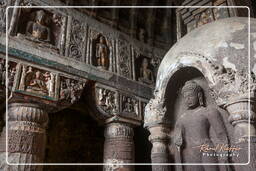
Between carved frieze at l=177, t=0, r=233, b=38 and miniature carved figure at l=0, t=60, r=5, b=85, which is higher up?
carved frieze at l=177, t=0, r=233, b=38

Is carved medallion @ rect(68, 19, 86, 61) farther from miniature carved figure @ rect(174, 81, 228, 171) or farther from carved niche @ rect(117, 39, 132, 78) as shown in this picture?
miniature carved figure @ rect(174, 81, 228, 171)

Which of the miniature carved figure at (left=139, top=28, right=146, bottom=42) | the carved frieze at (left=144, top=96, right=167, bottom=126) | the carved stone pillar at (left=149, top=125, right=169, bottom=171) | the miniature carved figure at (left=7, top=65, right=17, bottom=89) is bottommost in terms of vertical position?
the carved stone pillar at (left=149, top=125, right=169, bottom=171)

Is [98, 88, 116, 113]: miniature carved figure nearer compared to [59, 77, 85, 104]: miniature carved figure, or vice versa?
[59, 77, 85, 104]: miniature carved figure

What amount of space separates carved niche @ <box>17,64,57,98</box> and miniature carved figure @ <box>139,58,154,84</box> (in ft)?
8.86

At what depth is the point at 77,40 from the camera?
5910mm

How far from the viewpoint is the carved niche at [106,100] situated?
17.8 feet

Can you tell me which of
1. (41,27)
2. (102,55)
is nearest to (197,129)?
(102,55)

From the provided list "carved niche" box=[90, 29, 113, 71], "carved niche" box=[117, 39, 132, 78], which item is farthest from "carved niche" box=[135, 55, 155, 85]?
"carved niche" box=[90, 29, 113, 71]

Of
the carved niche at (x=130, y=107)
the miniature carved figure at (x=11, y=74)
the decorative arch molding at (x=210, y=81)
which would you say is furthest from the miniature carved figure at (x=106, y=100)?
the decorative arch molding at (x=210, y=81)

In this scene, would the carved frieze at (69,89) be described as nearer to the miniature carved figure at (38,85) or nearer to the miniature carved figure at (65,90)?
the miniature carved figure at (65,90)

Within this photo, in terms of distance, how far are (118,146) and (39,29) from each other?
3.21 m

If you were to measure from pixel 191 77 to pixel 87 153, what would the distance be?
15.2ft

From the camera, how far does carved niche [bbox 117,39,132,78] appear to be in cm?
641

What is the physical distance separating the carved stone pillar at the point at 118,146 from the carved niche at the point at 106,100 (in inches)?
13.3
